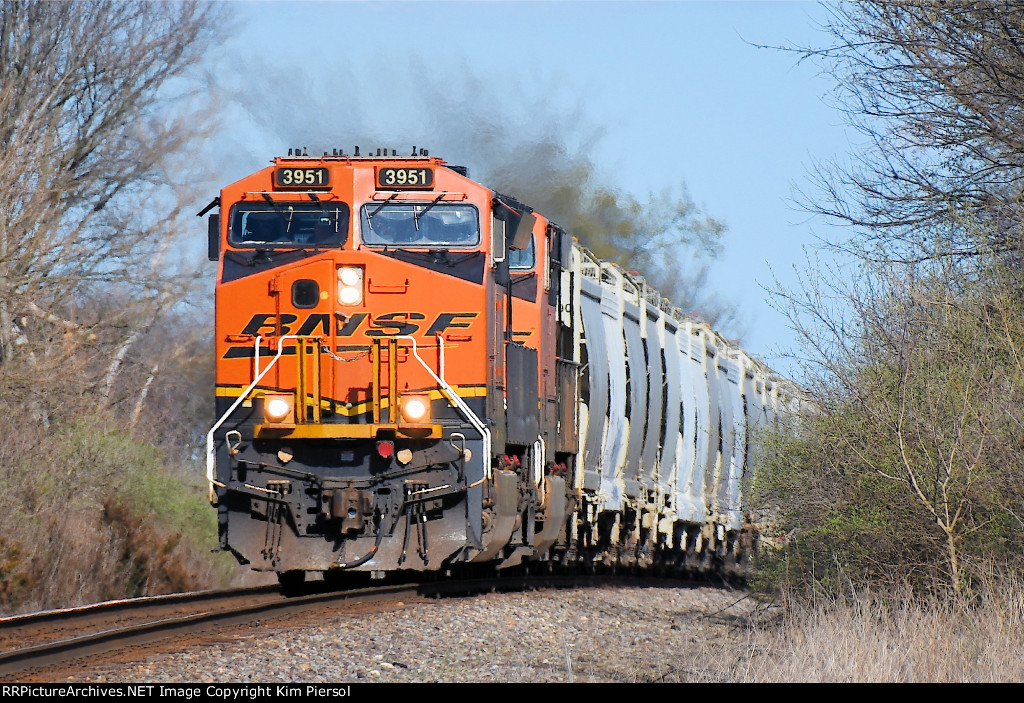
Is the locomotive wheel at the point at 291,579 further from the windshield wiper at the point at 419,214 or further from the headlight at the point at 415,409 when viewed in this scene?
the windshield wiper at the point at 419,214

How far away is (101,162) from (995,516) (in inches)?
627

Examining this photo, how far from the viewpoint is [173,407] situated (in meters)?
33.1

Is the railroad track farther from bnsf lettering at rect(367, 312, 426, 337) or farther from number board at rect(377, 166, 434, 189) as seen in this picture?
number board at rect(377, 166, 434, 189)

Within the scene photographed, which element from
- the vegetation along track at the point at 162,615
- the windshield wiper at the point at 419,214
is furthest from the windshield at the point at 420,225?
the vegetation along track at the point at 162,615

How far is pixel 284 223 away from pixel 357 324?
3.58ft

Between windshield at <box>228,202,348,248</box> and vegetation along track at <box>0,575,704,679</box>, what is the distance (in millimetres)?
3110

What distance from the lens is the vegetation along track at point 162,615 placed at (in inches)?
339

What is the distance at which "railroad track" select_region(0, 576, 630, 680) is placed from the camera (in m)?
8.60

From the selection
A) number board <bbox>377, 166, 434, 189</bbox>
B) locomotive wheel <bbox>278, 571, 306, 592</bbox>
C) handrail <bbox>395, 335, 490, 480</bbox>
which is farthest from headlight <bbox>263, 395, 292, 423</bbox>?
locomotive wheel <bbox>278, 571, 306, 592</bbox>

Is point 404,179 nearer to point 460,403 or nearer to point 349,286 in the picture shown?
point 349,286

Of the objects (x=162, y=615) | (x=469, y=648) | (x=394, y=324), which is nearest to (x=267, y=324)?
(x=394, y=324)

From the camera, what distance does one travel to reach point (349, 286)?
35.7 feet
